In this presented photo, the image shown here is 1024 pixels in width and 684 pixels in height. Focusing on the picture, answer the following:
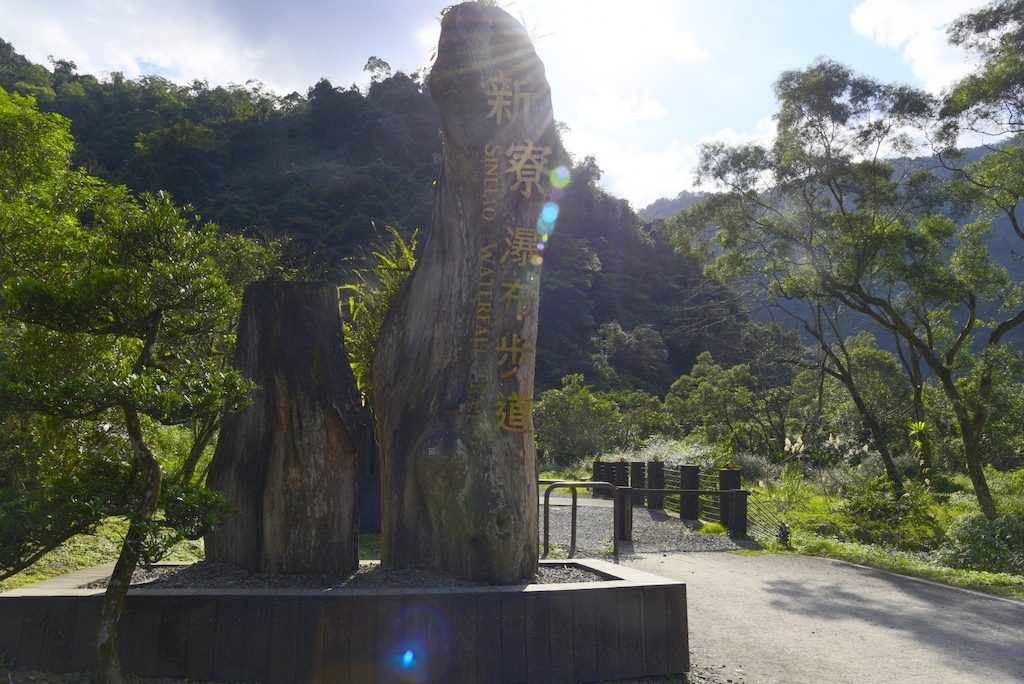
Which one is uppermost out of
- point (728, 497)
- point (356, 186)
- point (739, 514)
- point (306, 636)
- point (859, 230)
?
point (356, 186)

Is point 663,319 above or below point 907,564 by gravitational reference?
above

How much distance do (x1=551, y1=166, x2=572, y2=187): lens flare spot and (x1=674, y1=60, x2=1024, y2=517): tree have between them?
9014mm

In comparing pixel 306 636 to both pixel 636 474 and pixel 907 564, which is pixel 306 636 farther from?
pixel 636 474

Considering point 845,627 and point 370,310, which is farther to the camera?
point 370,310

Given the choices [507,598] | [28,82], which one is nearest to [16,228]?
[507,598]

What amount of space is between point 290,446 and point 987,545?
25.8ft

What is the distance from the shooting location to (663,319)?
41.3 meters

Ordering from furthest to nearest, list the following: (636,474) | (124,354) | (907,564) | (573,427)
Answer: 1. (573,427)
2. (636,474)
3. (907,564)
4. (124,354)

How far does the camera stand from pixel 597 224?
152 ft

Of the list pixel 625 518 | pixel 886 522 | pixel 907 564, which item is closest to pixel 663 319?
pixel 886 522

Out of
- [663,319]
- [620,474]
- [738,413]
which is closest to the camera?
[620,474]

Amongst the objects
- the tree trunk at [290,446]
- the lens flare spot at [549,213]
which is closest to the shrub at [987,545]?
the lens flare spot at [549,213]

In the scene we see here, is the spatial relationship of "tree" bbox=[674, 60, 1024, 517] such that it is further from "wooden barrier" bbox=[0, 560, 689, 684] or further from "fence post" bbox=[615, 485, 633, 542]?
"wooden barrier" bbox=[0, 560, 689, 684]

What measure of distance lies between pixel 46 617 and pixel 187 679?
814 millimetres
